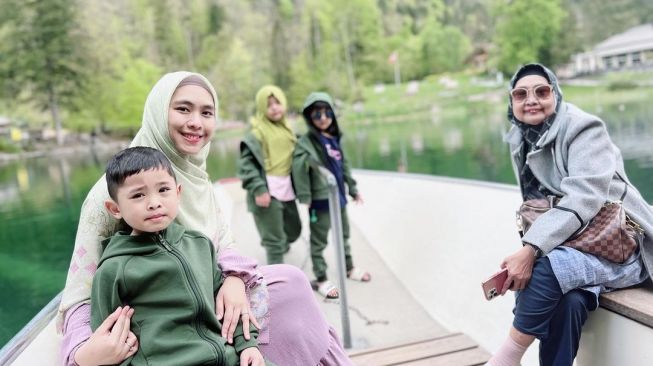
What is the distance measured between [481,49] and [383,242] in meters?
20.2

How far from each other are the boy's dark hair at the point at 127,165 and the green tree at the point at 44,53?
1893 cm

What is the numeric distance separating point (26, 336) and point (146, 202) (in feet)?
1.43

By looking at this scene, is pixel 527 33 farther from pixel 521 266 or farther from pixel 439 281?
pixel 521 266

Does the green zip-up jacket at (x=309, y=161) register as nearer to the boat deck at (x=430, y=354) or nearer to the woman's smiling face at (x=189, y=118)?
the boat deck at (x=430, y=354)

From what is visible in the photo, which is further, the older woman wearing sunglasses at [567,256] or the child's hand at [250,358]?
the older woman wearing sunglasses at [567,256]

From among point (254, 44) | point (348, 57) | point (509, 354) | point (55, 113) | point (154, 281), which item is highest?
point (254, 44)

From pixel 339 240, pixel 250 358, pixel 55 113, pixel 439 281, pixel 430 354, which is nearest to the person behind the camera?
pixel 250 358

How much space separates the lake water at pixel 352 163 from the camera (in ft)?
21.2

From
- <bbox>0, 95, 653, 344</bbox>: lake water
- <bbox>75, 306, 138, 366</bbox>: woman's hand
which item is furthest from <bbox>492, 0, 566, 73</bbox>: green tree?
<bbox>75, 306, 138, 366</bbox>: woman's hand

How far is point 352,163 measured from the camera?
14656 mm

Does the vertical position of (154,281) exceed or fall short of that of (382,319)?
it exceeds it

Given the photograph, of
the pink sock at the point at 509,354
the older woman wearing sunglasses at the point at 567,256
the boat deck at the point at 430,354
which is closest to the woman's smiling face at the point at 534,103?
the older woman wearing sunglasses at the point at 567,256

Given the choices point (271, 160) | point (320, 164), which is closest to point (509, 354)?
point (320, 164)

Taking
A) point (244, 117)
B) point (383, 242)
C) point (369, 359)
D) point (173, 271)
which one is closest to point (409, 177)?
point (383, 242)
